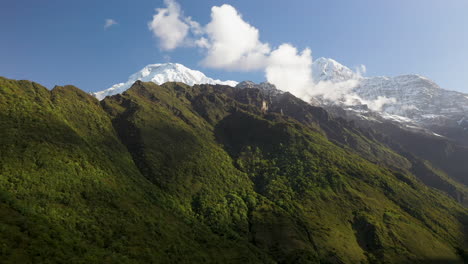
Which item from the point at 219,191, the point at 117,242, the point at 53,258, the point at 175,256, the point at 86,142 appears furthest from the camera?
the point at 219,191

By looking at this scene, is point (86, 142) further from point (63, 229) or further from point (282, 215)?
point (282, 215)

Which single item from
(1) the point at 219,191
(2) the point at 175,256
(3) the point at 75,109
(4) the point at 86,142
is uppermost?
(3) the point at 75,109

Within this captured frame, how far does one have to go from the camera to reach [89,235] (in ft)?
332

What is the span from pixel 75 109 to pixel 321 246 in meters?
180

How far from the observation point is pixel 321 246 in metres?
158

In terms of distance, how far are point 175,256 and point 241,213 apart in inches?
2804

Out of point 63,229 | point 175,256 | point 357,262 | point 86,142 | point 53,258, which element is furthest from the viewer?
point 86,142

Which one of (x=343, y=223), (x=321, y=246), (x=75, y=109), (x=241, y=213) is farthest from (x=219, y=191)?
(x=75, y=109)

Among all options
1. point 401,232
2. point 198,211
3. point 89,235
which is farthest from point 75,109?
point 401,232

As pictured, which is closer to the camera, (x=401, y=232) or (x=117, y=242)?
(x=117, y=242)

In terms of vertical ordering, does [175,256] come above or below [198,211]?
below

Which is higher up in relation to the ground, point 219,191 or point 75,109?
point 75,109

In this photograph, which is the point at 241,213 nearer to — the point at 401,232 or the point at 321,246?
the point at 321,246

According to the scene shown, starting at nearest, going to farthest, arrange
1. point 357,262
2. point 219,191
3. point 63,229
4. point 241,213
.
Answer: point 63,229 → point 357,262 → point 241,213 → point 219,191
